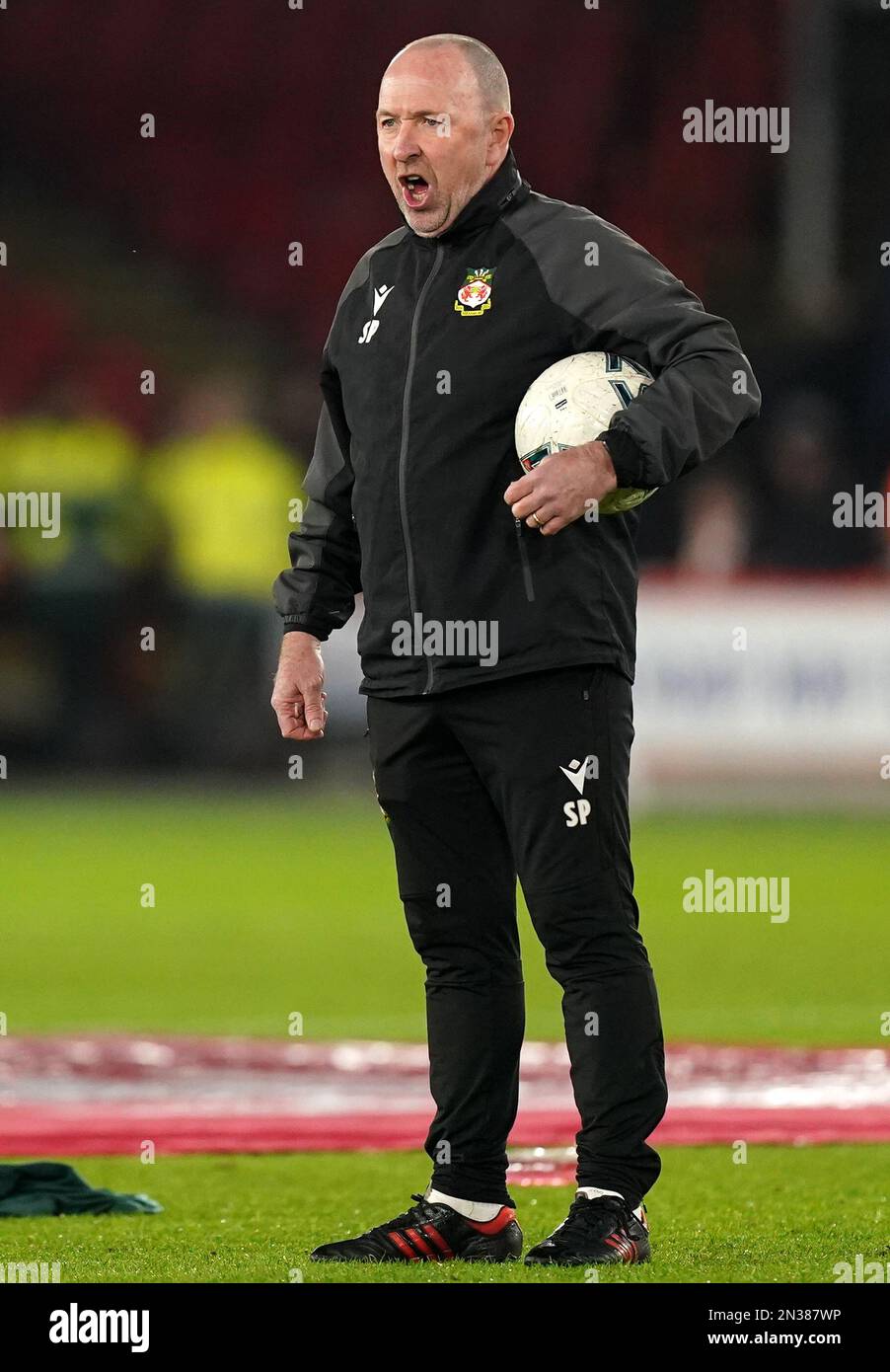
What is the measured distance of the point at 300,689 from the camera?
445cm

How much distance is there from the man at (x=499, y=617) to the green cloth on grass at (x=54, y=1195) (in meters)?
0.80

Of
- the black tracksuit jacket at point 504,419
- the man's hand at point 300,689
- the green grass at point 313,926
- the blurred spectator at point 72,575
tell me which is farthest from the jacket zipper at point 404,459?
the blurred spectator at point 72,575

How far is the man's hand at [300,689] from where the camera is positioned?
4453 mm

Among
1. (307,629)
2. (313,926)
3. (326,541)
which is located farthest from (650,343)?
(313,926)

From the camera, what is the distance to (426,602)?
4.11 meters

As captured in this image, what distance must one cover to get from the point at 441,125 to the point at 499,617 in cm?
89

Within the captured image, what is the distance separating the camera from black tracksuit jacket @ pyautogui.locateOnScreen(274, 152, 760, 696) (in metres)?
4.00

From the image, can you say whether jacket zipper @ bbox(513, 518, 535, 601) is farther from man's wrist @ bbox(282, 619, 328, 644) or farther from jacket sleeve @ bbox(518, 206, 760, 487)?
man's wrist @ bbox(282, 619, 328, 644)

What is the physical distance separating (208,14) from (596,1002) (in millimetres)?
19233

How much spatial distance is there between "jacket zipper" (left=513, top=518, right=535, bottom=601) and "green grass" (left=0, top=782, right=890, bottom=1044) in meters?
3.60

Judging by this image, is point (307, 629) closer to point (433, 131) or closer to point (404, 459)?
point (404, 459)

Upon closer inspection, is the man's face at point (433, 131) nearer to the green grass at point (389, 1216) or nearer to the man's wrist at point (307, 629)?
the man's wrist at point (307, 629)

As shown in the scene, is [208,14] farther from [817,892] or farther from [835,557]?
[817,892]

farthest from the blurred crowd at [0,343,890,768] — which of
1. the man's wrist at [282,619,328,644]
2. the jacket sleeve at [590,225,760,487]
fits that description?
the jacket sleeve at [590,225,760,487]
